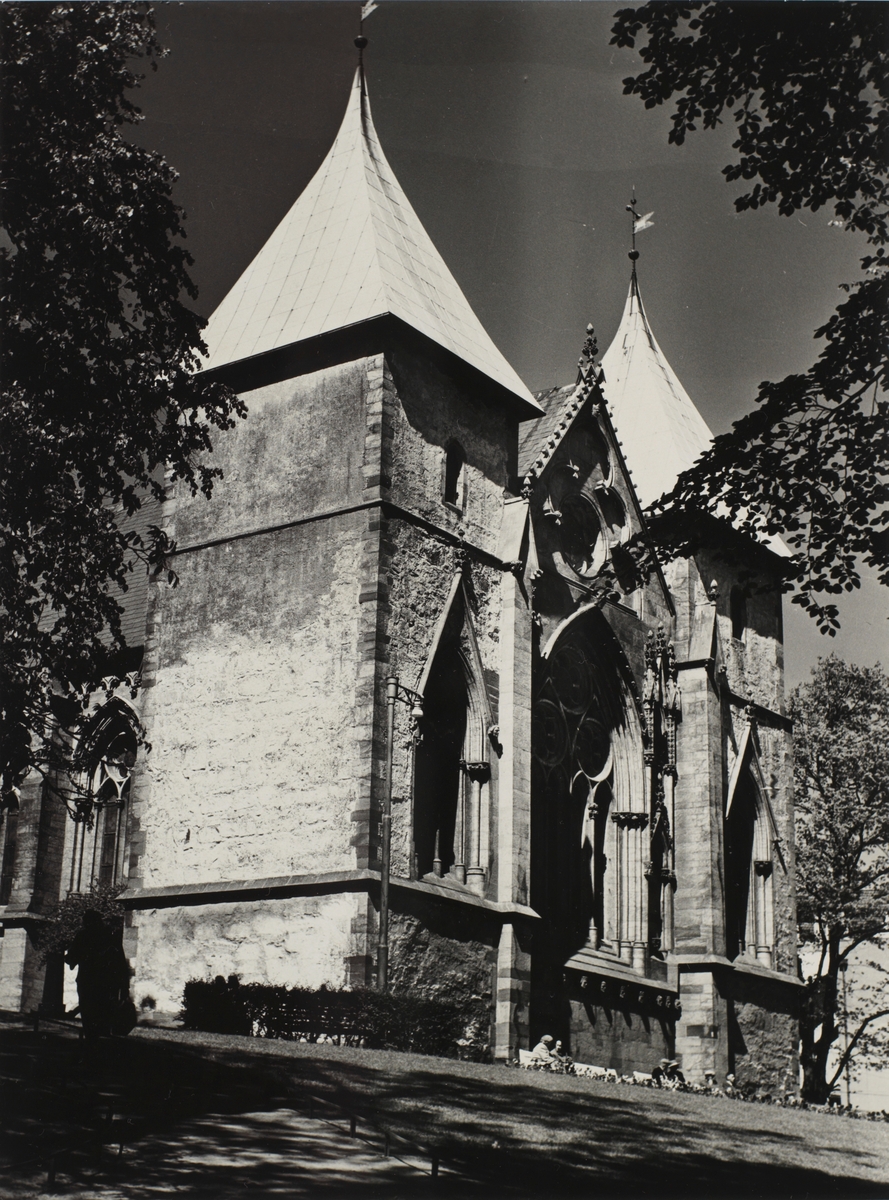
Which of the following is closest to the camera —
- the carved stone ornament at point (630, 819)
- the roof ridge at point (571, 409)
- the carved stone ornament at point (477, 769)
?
the carved stone ornament at point (477, 769)

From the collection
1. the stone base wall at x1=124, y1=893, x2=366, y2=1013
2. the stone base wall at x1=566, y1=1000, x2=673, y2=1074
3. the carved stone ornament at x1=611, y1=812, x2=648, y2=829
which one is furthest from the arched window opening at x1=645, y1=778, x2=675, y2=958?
the stone base wall at x1=124, y1=893, x2=366, y2=1013

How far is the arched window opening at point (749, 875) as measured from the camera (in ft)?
113

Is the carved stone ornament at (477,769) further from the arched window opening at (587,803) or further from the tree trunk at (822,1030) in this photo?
the tree trunk at (822,1030)

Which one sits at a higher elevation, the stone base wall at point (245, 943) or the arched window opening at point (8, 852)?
the arched window opening at point (8, 852)

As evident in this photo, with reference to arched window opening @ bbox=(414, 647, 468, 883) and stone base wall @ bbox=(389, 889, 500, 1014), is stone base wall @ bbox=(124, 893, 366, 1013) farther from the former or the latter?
arched window opening @ bbox=(414, 647, 468, 883)

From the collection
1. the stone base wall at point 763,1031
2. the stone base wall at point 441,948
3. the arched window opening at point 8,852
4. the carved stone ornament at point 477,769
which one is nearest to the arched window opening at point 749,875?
the stone base wall at point 763,1031

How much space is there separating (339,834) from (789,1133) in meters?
8.55

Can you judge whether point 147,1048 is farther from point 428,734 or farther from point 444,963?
point 428,734

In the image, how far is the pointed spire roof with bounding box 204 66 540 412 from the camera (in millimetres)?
27984

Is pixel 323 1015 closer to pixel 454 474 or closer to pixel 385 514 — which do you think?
pixel 385 514

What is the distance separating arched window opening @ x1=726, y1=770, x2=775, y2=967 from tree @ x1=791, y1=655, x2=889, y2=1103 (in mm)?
5676

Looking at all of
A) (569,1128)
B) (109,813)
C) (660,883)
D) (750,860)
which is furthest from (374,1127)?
(750,860)

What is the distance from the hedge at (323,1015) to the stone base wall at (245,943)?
64 cm

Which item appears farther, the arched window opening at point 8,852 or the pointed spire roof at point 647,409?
the pointed spire roof at point 647,409
